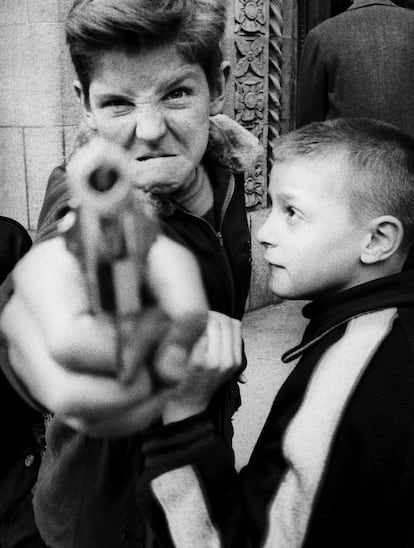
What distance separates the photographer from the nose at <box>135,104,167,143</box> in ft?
4.16

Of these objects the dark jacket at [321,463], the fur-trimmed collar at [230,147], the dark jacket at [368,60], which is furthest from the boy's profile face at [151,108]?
the dark jacket at [368,60]

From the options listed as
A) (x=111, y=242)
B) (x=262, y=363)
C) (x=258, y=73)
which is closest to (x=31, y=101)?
(x=258, y=73)

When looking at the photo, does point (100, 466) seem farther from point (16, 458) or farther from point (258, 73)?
point (258, 73)

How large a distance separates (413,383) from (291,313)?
11.8 ft

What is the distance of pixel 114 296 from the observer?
77 centimetres

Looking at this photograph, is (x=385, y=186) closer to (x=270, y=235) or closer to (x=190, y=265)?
(x=270, y=235)

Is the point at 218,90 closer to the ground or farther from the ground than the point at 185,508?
farther from the ground

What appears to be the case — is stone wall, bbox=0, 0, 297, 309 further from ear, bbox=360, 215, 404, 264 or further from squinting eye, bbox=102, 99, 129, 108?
ear, bbox=360, 215, 404, 264

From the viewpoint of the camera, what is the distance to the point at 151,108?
4.23 feet

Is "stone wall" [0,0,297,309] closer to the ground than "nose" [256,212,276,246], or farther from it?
closer to the ground

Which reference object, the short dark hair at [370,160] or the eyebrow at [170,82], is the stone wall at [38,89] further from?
the short dark hair at [370,160]

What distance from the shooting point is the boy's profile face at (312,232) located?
1234mm

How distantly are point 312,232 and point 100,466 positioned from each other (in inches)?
23.0

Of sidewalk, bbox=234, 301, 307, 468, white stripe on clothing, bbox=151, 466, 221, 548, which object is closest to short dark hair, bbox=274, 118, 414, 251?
white stripe on clothing, bbox=151, 466, 221, 548
